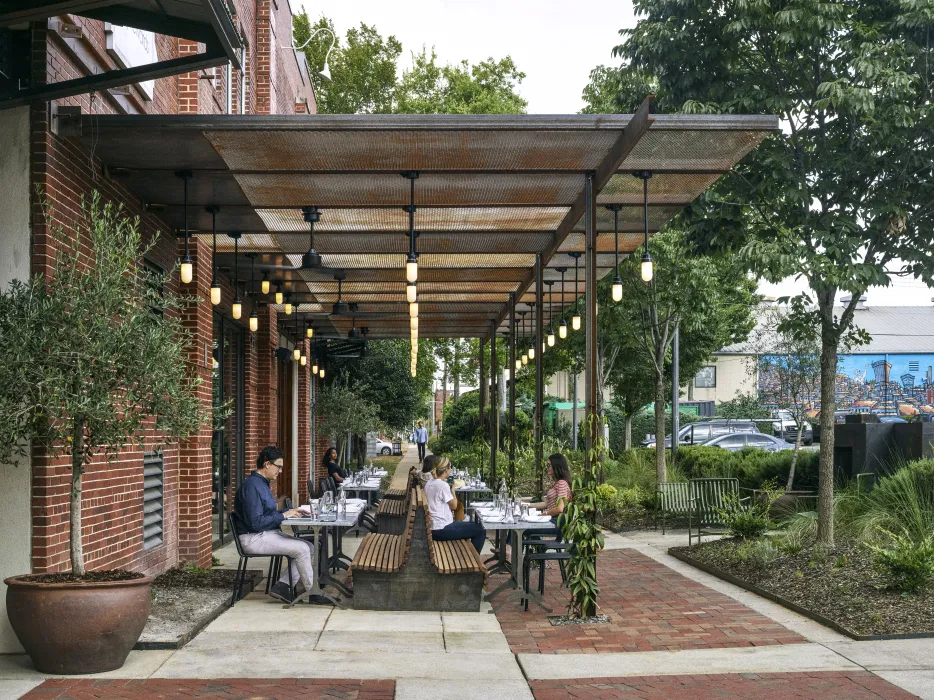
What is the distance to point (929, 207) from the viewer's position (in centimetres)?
1188

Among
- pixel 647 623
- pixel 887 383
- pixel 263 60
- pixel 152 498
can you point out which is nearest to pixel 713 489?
pixel 647 623

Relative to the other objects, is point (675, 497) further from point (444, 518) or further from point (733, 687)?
point (733, 687)

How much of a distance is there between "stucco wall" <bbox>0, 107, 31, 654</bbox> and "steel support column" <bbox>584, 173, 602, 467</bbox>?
4645 millimetres

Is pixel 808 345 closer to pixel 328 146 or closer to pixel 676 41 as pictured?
pixel 676 41

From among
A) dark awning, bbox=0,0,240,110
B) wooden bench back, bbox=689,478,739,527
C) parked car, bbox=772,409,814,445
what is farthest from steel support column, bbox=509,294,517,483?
parked car, bbox=772,409,814,445

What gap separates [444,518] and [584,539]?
2.65m

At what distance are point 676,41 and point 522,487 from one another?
42.8ft

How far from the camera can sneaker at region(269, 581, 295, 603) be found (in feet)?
33.6

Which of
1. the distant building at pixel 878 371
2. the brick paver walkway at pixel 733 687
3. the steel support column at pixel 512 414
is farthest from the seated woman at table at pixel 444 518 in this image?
the distant building at pixel 878 371

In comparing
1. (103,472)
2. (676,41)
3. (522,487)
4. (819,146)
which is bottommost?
(522,487)

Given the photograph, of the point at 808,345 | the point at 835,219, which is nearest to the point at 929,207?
the point at 835,219

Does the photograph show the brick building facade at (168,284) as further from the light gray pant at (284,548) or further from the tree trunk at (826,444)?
the tree trunk at (826,444)

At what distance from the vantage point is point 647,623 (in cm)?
930

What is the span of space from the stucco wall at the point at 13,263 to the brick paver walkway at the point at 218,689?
1143mm
